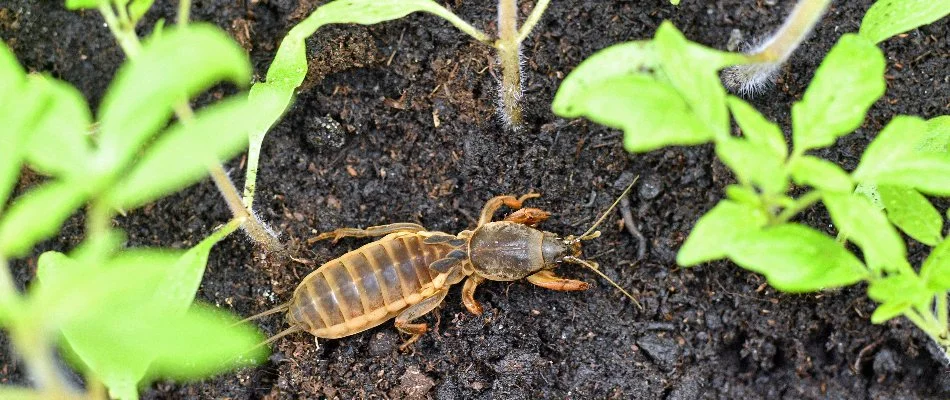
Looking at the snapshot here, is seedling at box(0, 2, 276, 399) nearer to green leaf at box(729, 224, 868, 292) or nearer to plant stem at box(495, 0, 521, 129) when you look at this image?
green leaf at box(729, 224, 868, 292)

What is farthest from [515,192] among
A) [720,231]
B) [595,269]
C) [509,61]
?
[720,231]

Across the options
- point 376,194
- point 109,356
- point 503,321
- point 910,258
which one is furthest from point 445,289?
point 910,258

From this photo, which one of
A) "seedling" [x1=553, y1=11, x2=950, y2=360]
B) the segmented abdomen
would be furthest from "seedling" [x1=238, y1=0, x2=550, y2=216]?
"seedling" [x1=553, y1=11, x2=950, y2=360]

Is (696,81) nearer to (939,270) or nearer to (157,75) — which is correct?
(939,270)

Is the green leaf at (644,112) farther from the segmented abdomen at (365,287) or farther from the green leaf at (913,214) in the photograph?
the segmented abdomen at (365,287)

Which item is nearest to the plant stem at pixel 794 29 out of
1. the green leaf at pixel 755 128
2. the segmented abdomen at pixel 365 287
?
the green leaf at pixel 755 128

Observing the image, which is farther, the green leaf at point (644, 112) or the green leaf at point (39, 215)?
the green leaf at point (644, 112)
